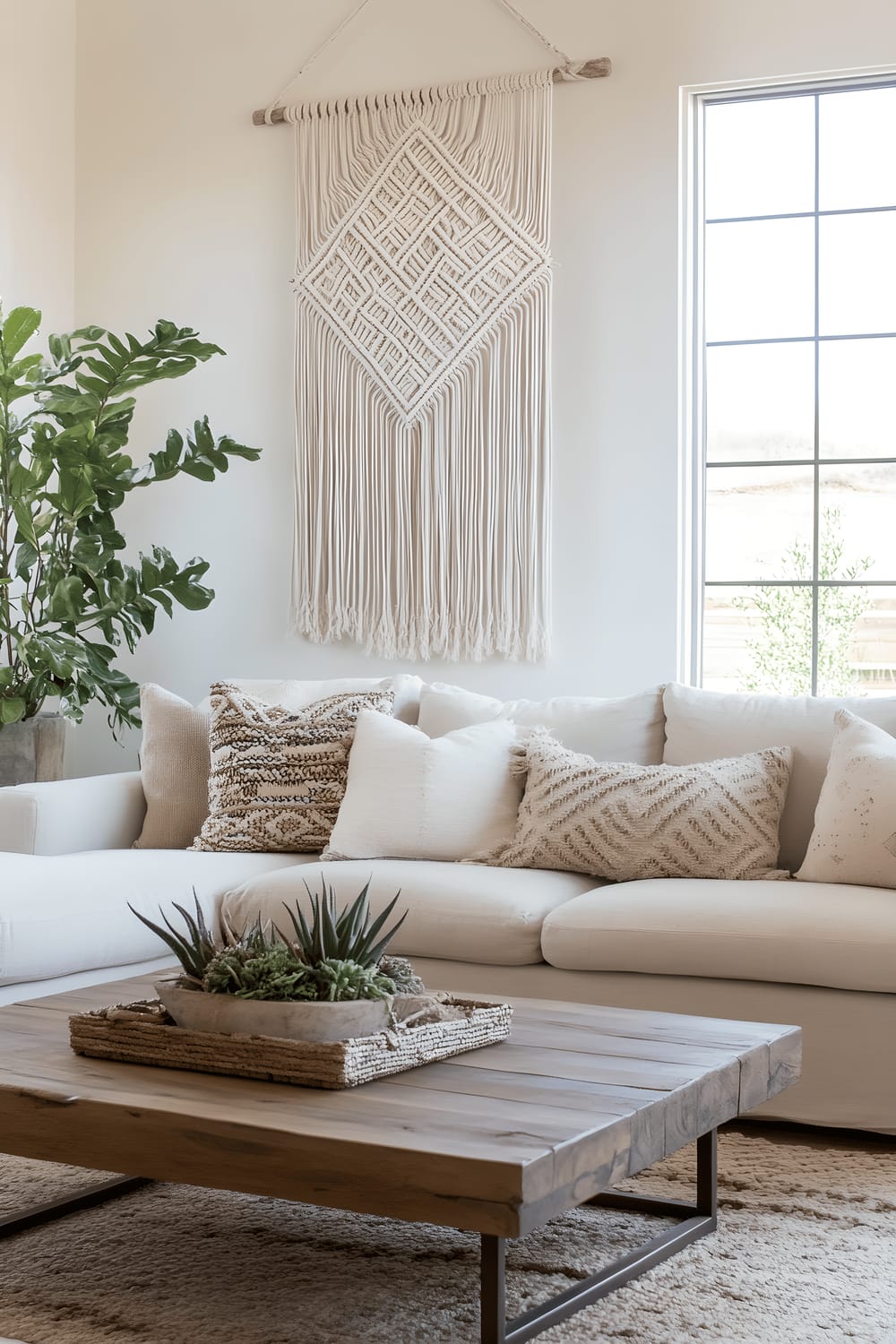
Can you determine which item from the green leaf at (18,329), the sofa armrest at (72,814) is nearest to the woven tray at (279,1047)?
the sofa armrest at (72,814)

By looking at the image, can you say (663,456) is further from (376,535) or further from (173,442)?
(173,442)

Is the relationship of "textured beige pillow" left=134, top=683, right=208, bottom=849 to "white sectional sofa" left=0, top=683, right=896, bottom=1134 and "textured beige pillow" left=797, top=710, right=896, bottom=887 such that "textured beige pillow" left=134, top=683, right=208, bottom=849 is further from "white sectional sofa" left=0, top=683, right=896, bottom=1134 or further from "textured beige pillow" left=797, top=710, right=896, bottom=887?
"textured beige pillow" left=797, top=710, right=896, bottom=887

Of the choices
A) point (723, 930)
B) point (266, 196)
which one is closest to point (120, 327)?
point (266, 196)

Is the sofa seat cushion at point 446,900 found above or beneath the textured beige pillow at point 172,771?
beneath

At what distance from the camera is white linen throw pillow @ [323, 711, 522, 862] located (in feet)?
10.6

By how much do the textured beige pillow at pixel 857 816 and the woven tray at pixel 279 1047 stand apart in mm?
1130

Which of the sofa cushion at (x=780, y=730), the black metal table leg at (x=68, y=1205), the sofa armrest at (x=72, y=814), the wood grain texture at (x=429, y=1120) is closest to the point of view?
the wood grain texture at (x=429, y=1120)

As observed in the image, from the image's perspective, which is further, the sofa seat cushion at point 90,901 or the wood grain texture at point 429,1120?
the sofa seat cushion at point 90,901

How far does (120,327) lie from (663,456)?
1834 millimetres

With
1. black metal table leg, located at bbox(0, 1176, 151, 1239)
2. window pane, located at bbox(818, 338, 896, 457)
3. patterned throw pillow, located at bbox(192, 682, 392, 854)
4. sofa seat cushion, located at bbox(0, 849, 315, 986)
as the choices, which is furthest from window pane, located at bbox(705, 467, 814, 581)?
black metal table leg, located at bbox(0, 1176, 151, 1239)

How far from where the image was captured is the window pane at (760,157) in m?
3.96

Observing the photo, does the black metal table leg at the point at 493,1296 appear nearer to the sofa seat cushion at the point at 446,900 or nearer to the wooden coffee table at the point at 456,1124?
the wooden coffee table at the point at 456,1124

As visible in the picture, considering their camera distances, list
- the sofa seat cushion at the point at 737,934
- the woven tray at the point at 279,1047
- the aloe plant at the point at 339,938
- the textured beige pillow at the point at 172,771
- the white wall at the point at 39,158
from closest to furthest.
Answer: the woven tray at the point at 279,1047 → the aloe plant at the point at 339,938 → the sofa seat cushion at the point at 737,934 → the textured beige pillow at the point at 172,771 → the white wall at the point at 39,158

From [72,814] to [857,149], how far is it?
8.89 ft
